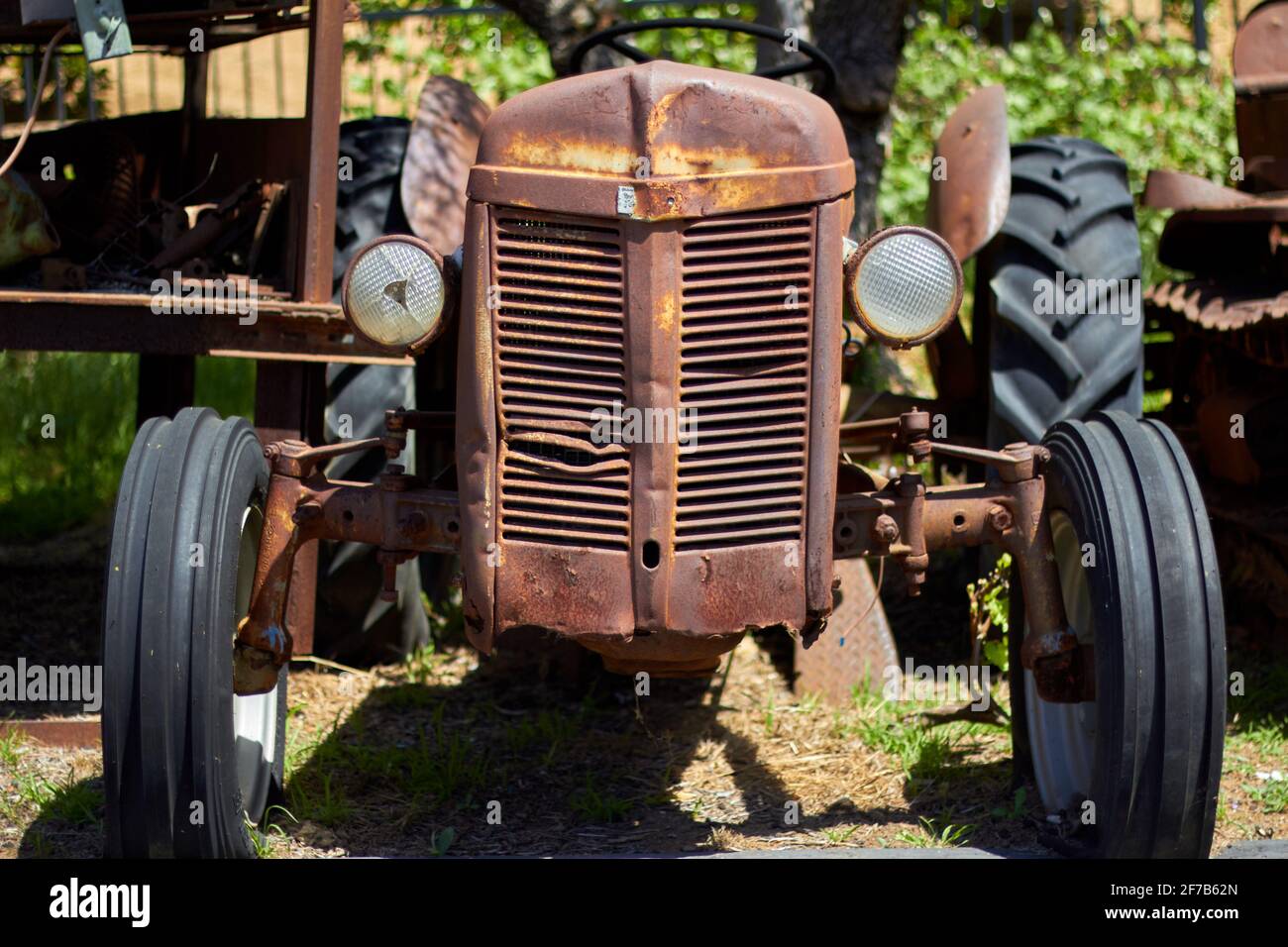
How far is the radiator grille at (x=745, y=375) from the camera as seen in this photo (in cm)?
327

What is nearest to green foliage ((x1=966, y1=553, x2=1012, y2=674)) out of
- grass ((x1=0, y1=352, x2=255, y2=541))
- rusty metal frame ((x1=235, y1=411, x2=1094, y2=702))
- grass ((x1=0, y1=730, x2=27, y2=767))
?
rusty metal frame ((x1=235, y1=411, x2=1094, y2=702))

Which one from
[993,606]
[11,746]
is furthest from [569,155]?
[11,746]

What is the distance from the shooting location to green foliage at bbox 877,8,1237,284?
9508 mm

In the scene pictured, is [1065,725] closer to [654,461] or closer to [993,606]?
[993,606]

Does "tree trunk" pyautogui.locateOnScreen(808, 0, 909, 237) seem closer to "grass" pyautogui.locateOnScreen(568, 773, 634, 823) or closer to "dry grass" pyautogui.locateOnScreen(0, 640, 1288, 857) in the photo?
"dry grass" pyautogui.locateOnScreen(0, 640, 1288, 857)

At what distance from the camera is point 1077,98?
32.3 feet

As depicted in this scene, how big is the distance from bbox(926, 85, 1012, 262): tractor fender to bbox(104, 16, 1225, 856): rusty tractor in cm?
137

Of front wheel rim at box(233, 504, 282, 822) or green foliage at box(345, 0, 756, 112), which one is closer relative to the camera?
front wheel rim at box(233, 504, 282, 822)

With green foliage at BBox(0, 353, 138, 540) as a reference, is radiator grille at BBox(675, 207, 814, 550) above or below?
above

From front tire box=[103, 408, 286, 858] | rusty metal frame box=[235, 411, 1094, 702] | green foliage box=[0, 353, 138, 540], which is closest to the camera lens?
front tire box=[103, 408, 286, 858]

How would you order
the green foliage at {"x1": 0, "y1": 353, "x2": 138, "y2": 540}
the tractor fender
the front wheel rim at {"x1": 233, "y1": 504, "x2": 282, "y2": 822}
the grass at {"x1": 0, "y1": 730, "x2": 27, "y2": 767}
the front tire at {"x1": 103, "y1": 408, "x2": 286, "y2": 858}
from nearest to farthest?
the front tire at {"x1": 103, "y1": 408, "x2": 286, "y2": 858}
the front wheel rim at {"x1": 233, "y1": 504, "x2": 282, "y2": 822}
the grass at {"x1": 0, "y1": 730, "x2": 27, "y2": 767}
the tractor fender
the green foliage at {"x1": 0, "y1": 353, "x2": 138, "y2": 540}

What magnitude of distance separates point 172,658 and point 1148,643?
2012 mm

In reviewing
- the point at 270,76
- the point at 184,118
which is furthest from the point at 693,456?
the point at 270,76

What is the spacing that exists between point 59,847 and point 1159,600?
8.83 feet
